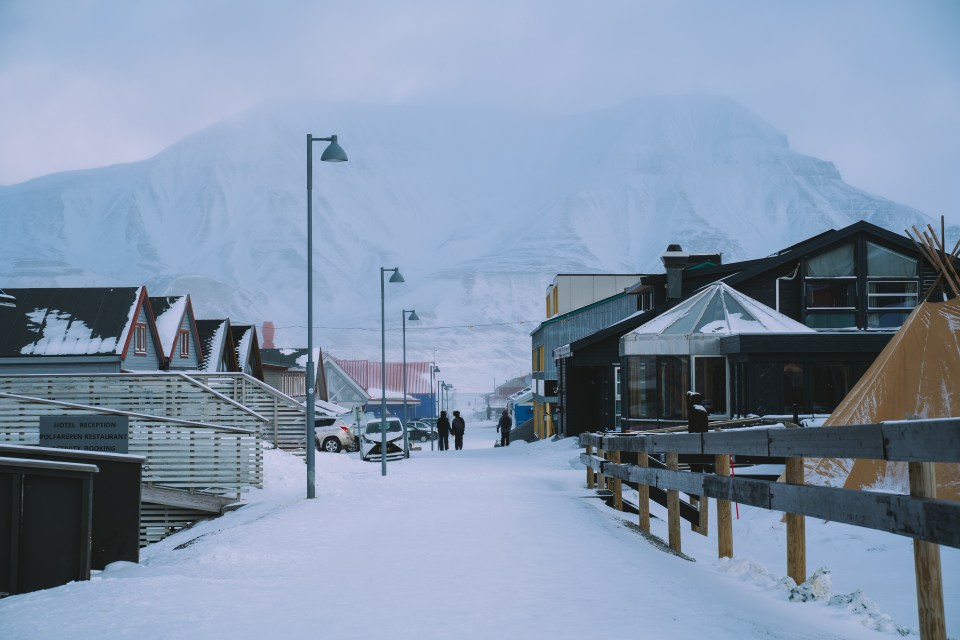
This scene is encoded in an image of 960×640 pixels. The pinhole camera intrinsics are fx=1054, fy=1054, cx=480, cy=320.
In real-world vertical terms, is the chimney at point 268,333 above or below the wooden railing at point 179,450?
above

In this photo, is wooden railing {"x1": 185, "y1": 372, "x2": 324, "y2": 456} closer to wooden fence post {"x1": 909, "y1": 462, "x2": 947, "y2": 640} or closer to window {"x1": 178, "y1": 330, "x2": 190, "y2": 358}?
window {"x1": 178, "y1": 330, "x2": 190, "y2": 358}

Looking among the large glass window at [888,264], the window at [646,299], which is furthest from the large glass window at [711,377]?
the window at [646,299]

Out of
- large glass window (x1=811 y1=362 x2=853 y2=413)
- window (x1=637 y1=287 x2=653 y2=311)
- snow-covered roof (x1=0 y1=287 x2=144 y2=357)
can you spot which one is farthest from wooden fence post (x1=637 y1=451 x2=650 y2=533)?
snow-covered roof (x1=0 y1=287 x2=144 y2=357)

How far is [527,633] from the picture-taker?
6578 millimetres

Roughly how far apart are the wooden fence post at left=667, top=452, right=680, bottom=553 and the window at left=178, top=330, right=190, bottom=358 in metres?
41.3

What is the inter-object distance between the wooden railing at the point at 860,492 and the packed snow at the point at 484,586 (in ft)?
2.55

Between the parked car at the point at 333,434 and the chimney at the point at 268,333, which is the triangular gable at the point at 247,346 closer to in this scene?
the parked car at the point at 333,434

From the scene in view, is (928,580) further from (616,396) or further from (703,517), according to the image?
(616,396)

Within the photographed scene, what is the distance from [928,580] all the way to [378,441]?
43.6 meters

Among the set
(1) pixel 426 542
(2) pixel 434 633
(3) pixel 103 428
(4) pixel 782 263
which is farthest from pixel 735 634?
(4) pixel 782 263

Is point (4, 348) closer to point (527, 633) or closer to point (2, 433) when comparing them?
point (2, 433)

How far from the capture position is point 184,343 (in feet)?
167

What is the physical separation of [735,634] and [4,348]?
41.1 metres

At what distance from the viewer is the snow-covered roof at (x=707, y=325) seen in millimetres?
30000
